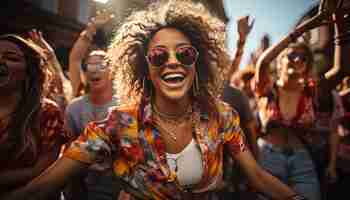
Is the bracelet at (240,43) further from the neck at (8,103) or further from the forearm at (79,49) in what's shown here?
the neck at (8,103)

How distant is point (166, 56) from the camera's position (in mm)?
1512

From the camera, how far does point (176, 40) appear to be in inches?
61.6

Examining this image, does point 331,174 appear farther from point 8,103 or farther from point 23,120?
Answer: point 8,103

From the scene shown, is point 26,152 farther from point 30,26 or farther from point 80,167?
point 30,26

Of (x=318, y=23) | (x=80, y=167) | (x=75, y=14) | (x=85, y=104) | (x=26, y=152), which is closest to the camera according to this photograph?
(x=80, y=167)

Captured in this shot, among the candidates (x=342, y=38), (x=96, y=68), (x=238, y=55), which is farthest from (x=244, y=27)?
(x=96, y=68)

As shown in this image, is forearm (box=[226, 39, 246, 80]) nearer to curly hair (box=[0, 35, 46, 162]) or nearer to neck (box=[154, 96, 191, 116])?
neck (box=[154, 96, 191, 116])

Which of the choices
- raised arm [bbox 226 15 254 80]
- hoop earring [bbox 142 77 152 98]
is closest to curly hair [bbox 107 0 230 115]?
hoop earring [bbox 142 77 152 98]

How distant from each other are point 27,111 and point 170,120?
1043 mm

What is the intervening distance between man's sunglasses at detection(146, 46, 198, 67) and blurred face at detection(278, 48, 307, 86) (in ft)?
4.68

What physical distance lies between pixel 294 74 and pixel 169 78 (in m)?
1.59

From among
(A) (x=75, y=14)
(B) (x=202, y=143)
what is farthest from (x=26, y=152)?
(A) (x=75, y=14)

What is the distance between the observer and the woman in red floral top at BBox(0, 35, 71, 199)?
1.59 meters

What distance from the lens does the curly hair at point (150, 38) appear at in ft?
5.48
